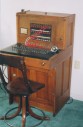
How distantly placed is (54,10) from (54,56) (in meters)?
0.74

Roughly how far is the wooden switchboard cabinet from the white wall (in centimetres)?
9

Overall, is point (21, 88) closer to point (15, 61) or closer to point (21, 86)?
point (21, 86)

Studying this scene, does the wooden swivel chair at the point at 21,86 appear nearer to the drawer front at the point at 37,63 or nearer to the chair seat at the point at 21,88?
the chair seat at the point at 21,88

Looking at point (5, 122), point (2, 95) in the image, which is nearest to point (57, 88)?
point (5, 122)

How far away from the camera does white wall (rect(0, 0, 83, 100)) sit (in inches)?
105

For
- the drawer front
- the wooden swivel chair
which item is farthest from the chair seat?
the drawer front

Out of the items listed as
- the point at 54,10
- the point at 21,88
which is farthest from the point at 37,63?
the point at 54,10

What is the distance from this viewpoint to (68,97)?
2.96 meters

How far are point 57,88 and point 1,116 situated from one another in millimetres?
724

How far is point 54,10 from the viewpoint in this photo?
277 centimetres

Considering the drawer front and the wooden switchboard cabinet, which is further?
the wooden switchboard cabinet

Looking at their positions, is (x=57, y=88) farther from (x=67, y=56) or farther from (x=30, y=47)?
(x=30, y=47)

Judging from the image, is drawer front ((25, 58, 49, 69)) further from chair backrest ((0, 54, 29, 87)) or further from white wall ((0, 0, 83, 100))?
white wall ((0, 0, 83, 100))

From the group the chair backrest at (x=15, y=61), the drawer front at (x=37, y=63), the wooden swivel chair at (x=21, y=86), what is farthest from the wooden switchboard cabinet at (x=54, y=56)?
the chair backrest at (x=15, y=61)
